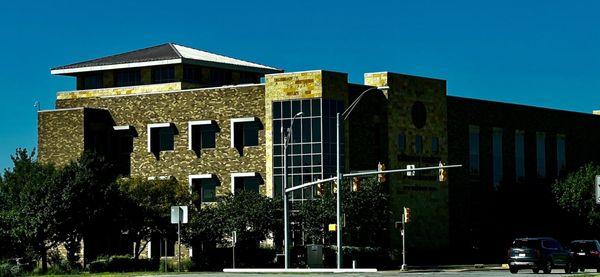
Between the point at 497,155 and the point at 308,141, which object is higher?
the point at 308,141

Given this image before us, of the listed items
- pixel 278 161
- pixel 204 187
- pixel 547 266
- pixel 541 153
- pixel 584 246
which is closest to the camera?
pixel 547 266

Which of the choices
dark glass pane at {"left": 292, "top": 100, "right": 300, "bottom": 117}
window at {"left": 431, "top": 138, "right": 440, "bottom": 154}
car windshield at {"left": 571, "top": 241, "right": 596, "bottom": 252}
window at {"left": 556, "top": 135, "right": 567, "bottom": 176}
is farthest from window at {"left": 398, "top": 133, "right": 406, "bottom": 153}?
car windshield at {"left": 571, "top": 241, "right": 596, "bottom": 252}

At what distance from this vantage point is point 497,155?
109 m

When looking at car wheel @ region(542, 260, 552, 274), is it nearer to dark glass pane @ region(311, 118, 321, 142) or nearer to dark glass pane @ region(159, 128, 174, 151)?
dark glass pane @ region(311, 118, 321, 142)

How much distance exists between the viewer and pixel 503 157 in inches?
4321

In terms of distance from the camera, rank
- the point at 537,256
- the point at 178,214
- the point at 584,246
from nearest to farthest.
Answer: the point at 537,256
the point at 178,214
the point at 584,246

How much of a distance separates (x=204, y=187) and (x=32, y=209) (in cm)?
1853

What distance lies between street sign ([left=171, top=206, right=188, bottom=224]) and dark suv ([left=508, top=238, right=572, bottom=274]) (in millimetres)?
15504

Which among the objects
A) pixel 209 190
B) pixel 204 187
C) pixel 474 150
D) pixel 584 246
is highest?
pixel 474 150

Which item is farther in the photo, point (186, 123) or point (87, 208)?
point (186, 123)

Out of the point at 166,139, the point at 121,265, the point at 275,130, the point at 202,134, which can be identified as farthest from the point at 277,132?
the point at 121,265

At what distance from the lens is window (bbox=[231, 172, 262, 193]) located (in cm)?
9469

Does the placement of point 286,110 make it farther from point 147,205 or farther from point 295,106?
point 147,205

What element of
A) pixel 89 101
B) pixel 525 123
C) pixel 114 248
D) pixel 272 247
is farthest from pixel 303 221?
pixel 525 123
